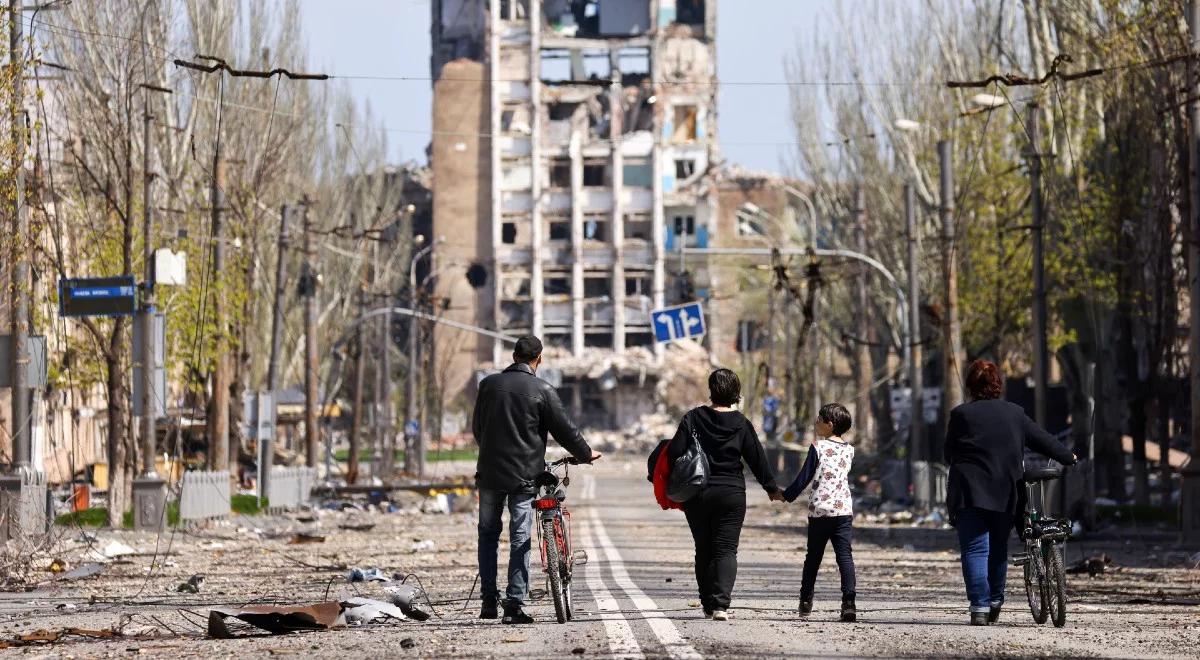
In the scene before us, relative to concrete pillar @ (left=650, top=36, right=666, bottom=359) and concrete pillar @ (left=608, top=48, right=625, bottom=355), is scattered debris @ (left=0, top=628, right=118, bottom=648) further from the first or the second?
concrete pillar @ (left=608, top=48, right=625, bottom=355)

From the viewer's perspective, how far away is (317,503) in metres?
46.3

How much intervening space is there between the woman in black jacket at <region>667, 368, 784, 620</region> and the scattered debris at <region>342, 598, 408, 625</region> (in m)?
2.40

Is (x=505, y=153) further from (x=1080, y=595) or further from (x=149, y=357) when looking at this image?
(x=1080, y=595)

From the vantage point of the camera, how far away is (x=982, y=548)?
45.9 ft

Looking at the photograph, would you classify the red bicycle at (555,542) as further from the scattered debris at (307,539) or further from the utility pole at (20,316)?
the scattered debris at (307,539)

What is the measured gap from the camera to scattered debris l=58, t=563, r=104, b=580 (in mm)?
22495

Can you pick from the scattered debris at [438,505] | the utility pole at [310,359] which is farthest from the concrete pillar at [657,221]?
the scattered debris at [438,505]

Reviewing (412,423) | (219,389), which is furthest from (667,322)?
(219,389)

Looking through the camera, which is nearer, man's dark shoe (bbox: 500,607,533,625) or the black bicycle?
the black bicycle

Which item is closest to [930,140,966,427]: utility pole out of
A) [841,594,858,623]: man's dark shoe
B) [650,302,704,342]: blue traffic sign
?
[650,302,704,342]: blue traffic sign

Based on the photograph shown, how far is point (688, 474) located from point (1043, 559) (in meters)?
2.39

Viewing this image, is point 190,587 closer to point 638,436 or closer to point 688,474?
point 688,474

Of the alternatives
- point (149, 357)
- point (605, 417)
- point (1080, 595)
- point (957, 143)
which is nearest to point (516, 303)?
point (605, 417)

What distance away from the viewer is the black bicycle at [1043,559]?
13.9 metres
